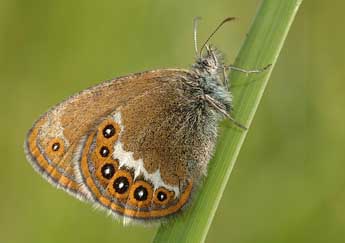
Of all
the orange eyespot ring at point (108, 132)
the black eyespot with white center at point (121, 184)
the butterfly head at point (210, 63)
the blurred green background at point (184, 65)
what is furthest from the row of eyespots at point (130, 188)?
the blurred green background at point (184, 65)

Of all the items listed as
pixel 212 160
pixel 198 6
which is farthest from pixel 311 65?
pixel 212 160

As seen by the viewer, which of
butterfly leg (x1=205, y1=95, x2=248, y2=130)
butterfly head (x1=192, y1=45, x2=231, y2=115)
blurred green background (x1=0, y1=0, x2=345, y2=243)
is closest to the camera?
butterfly leg (x1=205, y1=95, x2=248, y2=130)

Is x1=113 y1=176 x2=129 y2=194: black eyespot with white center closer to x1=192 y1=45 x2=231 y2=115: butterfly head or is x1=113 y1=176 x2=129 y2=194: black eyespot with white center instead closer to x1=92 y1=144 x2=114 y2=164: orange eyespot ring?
x1=92 y1=144 x2=114 y2=164: orange eyespot ring

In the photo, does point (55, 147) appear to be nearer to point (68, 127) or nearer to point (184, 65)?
point (68, 127)

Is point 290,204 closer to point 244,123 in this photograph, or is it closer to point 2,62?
point 244,123

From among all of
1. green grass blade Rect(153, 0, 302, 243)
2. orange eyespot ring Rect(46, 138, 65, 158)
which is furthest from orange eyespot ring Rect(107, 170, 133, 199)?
green grass blade Rect(153, 0, 302, 243)

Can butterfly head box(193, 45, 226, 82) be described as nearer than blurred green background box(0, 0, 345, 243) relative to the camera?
Yes
